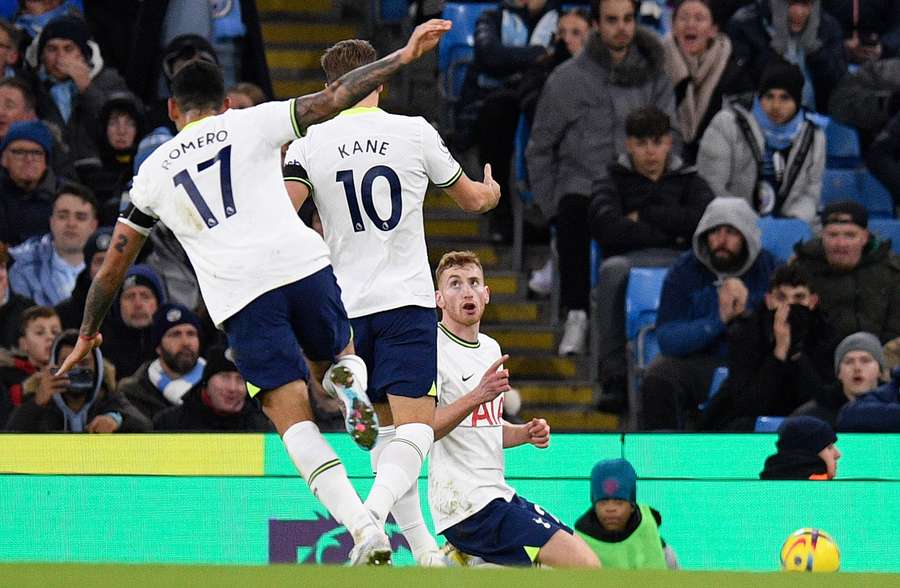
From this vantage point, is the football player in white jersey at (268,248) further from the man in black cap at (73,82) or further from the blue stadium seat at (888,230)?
the blue stadium seat at (888,230)

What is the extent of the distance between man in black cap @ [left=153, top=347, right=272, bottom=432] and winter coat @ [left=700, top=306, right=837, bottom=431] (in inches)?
109

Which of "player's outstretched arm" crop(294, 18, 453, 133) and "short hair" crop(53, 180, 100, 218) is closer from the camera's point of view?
"player's outstretched arm" crop(294, 18, 453, 133)

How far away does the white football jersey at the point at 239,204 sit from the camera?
23.0 feet

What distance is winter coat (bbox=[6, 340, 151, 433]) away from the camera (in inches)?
435

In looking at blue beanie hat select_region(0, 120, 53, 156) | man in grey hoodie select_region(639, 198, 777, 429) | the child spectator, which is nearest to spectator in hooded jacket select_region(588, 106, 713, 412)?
man in grey hoodie select_region(639, 198, 777, 429)

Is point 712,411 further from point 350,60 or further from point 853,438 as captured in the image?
point 350,60

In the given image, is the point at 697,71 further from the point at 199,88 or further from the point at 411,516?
the point at 199,88

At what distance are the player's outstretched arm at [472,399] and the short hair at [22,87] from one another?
605 centimetres

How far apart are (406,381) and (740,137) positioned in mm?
5786

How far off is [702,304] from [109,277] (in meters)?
5.10

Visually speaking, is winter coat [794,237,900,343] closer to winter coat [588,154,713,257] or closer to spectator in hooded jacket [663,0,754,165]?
winter coat [588,154,713,257]

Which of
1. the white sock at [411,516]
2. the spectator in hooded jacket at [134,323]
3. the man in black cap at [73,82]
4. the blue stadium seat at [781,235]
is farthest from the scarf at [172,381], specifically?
the blue stadium seat at [781,235]

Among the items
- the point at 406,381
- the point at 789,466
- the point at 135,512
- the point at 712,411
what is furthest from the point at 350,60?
the point at 712,411

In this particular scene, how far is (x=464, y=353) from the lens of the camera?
8367mm
